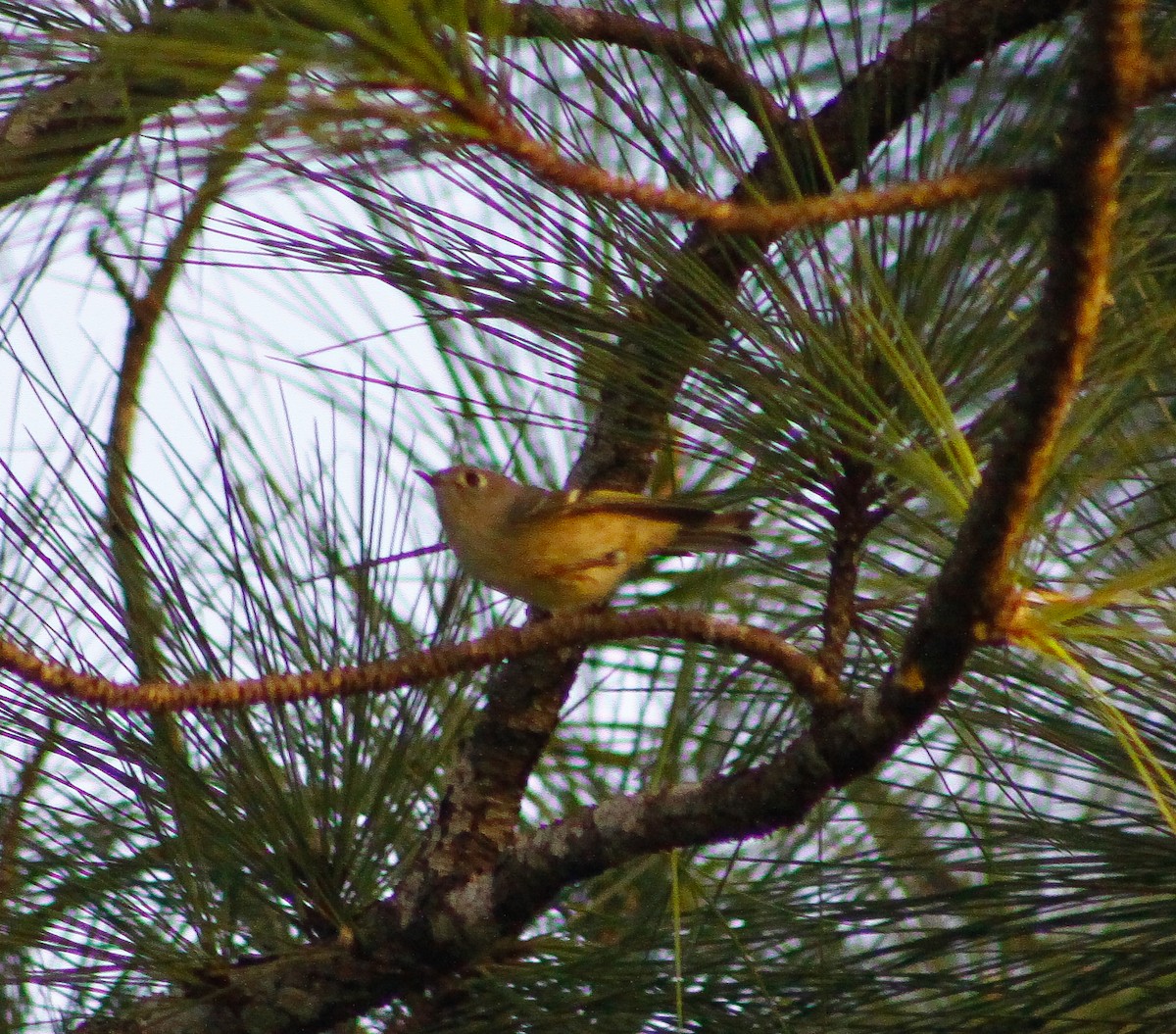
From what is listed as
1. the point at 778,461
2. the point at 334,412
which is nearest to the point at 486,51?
the point at 778,461

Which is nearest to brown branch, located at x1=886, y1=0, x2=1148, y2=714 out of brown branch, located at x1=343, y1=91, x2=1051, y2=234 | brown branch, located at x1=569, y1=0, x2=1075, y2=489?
brown branch, located at x1=343, y1=91, x2=1051, y2=234

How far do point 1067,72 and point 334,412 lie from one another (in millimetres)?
966

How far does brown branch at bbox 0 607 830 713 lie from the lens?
1.16 m

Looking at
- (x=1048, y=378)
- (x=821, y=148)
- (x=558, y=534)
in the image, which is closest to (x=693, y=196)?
(x=1048, y=378)

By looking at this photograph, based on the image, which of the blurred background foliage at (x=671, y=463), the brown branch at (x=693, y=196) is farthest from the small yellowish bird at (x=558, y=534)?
the brown branch at (x=693, y=196)

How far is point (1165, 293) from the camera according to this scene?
1.31 metres

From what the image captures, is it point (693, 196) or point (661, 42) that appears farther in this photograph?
point (661, 42)

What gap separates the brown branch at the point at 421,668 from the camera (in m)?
1.16

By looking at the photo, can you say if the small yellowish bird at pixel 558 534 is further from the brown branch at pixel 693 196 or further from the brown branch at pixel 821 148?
the brown branch at pixel 693 196

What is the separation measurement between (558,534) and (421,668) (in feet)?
3.23

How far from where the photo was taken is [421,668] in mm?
1294

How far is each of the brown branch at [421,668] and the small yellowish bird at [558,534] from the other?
0.56 meters

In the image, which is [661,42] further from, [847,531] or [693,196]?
[693,196]

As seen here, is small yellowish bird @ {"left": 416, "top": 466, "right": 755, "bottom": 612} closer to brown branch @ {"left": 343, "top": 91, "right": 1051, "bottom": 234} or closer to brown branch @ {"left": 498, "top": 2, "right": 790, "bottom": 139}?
brown branch @ {"left": 498, "top": 2, "right": 790, "bottom": 139}
